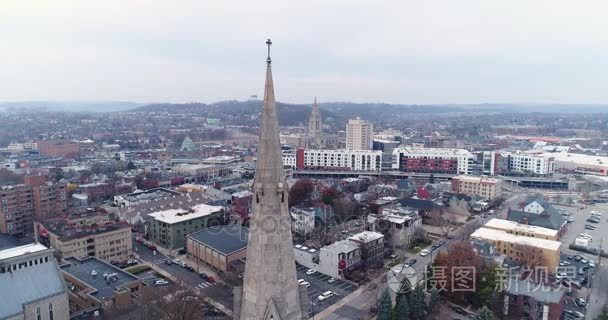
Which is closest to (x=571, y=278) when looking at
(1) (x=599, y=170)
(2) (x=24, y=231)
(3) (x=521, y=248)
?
(3) (x=521, y=248)

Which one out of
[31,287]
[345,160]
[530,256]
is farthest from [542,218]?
[345,160]

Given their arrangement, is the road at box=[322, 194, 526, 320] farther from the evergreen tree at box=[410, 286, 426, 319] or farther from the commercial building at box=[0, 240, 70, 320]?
the commercial building at box=[0, 240, 70, 320]

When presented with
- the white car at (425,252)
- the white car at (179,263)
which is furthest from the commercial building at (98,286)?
the white car at (425,252)

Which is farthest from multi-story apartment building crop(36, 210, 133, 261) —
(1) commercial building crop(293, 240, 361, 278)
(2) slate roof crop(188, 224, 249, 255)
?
(1) commercial building crop(293, 240, 361, 278)

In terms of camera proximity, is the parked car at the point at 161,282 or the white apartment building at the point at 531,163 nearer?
the parked car at the point at 161,282

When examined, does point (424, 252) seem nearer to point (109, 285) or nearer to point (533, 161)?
point (109, 285)

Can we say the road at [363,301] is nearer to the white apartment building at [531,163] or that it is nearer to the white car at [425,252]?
the white car at [425,252]

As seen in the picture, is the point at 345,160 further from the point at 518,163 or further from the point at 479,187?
the point at 518,163
